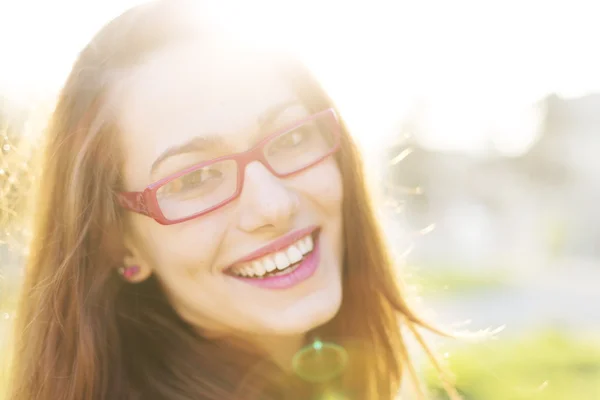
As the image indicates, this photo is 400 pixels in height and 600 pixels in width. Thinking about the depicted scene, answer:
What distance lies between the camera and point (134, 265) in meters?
2.50

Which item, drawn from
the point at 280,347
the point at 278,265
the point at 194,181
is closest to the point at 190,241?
the point at 194,181

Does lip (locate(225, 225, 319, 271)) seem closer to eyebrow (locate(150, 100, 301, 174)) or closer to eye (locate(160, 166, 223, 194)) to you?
eye (locate(160, 166, 223, 194))

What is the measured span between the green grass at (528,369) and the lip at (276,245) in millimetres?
4242

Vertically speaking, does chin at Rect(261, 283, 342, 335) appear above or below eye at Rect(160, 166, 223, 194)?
below

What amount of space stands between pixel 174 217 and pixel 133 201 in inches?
5.9

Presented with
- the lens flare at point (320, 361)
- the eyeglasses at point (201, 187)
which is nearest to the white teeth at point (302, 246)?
the eyeglasses at point (201, 187)

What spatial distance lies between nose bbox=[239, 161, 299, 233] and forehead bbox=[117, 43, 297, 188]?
13 cm

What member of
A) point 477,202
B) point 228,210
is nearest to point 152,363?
Result: point 228,210

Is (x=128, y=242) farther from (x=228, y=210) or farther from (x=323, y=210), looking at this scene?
(x=323, y=210)

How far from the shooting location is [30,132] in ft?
8.91

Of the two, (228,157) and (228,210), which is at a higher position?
(228,157)

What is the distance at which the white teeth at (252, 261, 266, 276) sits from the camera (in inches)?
93.2

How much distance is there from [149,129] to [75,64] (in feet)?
1.30

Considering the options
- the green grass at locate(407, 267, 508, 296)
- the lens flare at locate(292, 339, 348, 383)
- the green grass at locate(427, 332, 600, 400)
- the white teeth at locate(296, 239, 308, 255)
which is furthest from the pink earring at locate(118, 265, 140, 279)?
the green grass at locate(407, 267, 508, 296)
